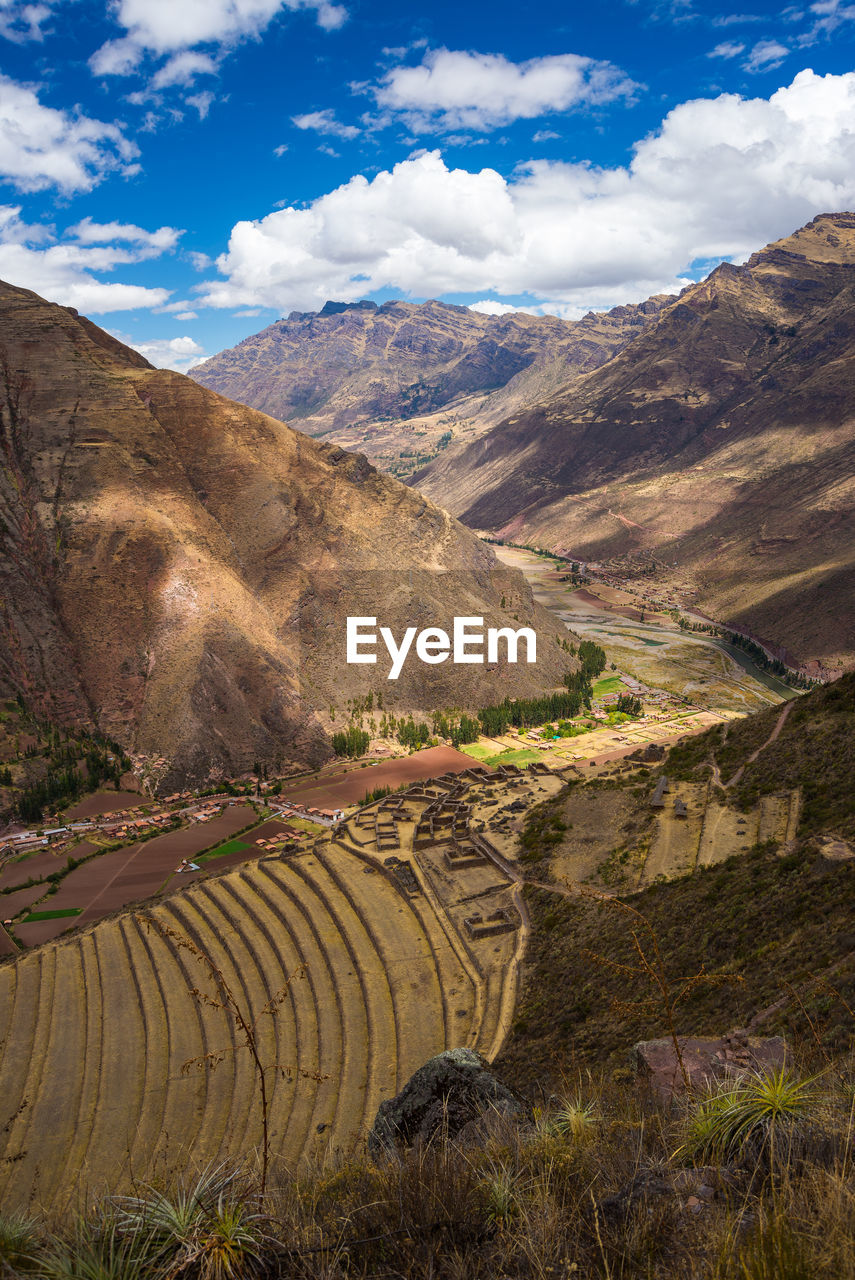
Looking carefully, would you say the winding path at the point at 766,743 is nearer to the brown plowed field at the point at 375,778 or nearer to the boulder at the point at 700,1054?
the boulder at the point at 700,1054

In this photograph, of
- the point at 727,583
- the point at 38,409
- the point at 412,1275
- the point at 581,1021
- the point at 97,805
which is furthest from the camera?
the point at 727,583

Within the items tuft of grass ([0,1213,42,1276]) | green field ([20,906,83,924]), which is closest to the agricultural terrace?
green field ([20,906,83,924])

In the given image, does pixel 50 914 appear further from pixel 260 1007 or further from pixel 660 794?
pixel 660 794

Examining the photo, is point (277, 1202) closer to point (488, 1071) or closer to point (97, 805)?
point (488, 1071)

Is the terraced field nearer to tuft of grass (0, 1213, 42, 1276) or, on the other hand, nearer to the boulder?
the boulder

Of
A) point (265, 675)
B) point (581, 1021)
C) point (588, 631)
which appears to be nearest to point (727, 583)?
point (588, 631)

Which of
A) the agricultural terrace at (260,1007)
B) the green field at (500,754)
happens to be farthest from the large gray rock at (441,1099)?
the green field at (500,754)

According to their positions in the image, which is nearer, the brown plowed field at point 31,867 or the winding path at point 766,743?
the winding path at point 766,743
